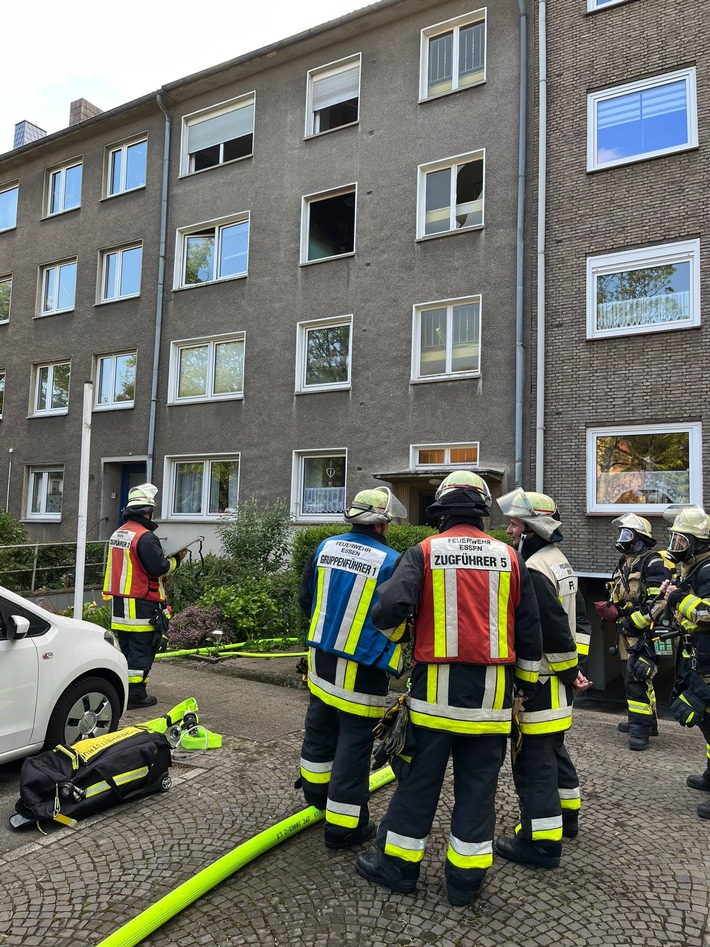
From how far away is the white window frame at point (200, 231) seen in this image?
17094 millimetres

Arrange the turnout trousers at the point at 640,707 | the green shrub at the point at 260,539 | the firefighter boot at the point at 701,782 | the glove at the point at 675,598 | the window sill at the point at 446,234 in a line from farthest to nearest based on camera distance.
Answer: the window sill at the point at 446,234
the green shrub at the point at 260,539
the turnout trousers at the point at 640,707
the glove at the point at 675,598
the firefighter boot at the point at 701,782

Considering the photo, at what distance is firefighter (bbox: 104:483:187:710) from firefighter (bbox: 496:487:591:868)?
3862 millimetres

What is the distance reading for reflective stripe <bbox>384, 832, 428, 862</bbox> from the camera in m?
3.42

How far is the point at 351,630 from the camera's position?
13.0 feet

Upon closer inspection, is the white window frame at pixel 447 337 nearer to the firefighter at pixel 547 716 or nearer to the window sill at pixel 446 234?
the window sill at pixel 446 234

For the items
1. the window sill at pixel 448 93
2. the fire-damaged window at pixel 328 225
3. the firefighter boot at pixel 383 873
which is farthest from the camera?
the fire-damaged window at pixel 328 225

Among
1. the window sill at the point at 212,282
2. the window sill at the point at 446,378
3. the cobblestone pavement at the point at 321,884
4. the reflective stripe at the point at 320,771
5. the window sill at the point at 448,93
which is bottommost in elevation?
the cobblestone pavement at the point at 321,884

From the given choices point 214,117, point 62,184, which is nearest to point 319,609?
point 214,117

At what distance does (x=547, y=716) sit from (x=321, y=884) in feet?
4.77

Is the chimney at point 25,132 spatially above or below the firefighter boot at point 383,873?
above

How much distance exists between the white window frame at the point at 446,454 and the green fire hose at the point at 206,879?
952 cm

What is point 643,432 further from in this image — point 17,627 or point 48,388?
point 48,388

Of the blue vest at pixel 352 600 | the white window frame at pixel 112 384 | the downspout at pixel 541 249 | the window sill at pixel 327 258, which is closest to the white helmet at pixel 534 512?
the blue vest at pixel 352 600

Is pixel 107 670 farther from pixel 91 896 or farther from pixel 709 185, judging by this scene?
pixel 709 185
